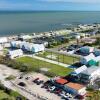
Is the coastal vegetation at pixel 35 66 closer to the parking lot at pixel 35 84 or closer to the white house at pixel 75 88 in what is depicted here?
the parking lot at pixel 35 84

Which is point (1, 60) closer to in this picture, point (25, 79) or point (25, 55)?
point (25, 55)

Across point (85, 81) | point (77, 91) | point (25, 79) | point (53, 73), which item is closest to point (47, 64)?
point (53, 73)

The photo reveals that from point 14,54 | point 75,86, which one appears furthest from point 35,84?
point 14,54

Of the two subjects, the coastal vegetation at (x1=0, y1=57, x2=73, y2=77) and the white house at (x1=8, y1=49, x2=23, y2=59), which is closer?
the coastal vegetation at (x1=0, y1=57, x2=73, y2=77)

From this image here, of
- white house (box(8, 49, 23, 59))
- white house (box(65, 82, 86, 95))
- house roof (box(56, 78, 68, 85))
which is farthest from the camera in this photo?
white house (box(8, 49, 23, 59))

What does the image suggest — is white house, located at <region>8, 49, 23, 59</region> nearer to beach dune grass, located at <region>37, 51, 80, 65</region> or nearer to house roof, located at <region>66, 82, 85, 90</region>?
beach dune grass, located at <region>37, 51, 80, 65</region>

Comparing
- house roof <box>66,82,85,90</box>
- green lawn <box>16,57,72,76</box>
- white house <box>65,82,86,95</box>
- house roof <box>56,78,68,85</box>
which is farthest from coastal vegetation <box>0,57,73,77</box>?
white house <box>65,82,86,95</box>

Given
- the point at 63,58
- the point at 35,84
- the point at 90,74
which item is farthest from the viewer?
the point at 63,58

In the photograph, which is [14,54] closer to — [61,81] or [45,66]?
[45,66]
